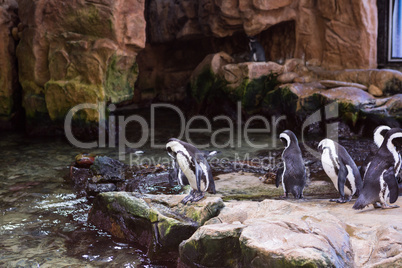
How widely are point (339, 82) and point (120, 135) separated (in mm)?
5087

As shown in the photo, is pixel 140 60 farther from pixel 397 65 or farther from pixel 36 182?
pixel 36 182

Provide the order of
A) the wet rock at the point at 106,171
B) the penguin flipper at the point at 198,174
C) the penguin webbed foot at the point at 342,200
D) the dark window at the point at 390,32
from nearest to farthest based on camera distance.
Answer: the penguin webbed foot at the point at 342,200, the penguin flipper at the point at 198,174, the wet rock at the point at 106,171, the dark window at the point at 390,32

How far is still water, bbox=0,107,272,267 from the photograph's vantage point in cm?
365

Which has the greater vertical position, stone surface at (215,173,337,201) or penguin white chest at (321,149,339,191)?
penguin white chest at (321,149,339,191)

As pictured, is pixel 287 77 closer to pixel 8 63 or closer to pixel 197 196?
pixel 8 63

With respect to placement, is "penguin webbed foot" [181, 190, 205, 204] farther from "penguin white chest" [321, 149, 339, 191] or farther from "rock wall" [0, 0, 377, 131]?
"rock wall" [0, 0, 377, 131]

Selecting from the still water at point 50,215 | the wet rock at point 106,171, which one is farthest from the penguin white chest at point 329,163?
the wet rock at point 106,171

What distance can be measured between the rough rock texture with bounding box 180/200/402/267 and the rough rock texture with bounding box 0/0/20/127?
808cm

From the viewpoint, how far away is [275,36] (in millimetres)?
12234

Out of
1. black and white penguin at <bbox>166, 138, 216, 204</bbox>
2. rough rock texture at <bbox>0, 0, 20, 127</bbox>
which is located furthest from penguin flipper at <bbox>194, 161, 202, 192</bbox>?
rough rock texture at <bbox>0, 0, 20, 127</bbox>

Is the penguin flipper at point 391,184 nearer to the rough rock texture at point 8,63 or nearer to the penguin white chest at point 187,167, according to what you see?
the penguin white chest at point 187,167

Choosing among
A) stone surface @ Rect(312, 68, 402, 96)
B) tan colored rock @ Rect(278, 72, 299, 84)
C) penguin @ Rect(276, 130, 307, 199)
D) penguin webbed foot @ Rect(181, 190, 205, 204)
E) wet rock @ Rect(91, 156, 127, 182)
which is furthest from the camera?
tan colored rock @ Rect(278, 72, 299, 84)

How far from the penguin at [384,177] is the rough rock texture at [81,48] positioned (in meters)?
6.19

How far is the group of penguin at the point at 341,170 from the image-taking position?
12.1 feet
